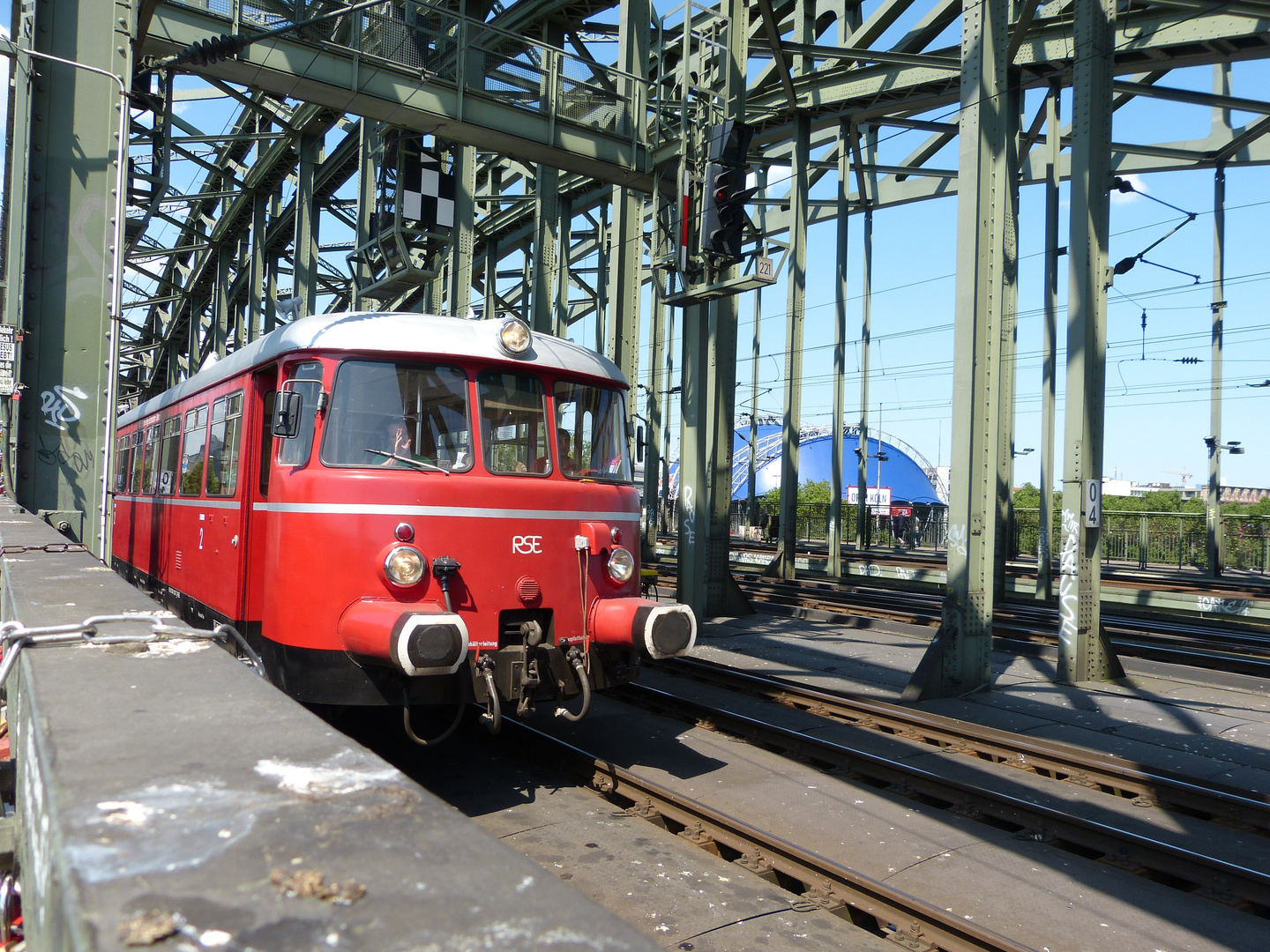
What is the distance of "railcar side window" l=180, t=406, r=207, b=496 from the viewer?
344 inches

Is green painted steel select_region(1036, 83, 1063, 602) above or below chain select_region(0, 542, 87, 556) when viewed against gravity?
above

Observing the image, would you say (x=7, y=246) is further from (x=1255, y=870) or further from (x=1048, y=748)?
(x=1255, y=870)

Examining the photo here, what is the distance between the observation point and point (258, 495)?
22.9 feet

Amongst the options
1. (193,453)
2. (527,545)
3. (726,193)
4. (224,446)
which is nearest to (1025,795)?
(527,545)

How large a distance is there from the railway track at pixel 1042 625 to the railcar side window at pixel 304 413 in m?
10.4

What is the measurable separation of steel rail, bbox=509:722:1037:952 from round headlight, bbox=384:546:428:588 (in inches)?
76.9

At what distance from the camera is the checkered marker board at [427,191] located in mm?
20203

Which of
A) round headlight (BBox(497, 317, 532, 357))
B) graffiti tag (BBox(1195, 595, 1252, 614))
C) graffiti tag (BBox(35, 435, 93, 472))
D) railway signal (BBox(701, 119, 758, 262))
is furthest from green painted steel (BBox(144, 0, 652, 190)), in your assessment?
graffiti tag (BBox(1195, 595, 1252, 614))

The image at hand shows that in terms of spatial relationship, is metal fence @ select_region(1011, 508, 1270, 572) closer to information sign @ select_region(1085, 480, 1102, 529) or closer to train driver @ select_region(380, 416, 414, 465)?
information sign @ select_region(1085, 480, 1102, 529)

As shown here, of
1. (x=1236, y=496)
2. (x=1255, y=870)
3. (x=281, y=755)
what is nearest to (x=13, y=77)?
(x=281, y=755)

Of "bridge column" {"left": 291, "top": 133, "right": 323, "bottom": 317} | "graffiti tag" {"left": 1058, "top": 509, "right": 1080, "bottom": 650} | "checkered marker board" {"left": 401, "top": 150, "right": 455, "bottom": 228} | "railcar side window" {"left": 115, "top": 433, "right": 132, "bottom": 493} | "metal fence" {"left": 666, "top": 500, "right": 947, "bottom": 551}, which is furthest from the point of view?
"metal fence" {"left": 666, "top": 500, "right": 947, "bottom": 551}

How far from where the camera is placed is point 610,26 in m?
24.7

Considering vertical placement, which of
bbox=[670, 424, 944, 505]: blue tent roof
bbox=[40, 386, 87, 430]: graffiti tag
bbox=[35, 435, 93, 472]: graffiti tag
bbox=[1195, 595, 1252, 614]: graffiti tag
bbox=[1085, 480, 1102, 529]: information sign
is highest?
bbox=[670, 424, 944, 505]: blue tent roof

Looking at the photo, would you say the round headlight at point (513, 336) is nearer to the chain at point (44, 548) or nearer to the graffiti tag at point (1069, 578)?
the chain at point (44, 548)
